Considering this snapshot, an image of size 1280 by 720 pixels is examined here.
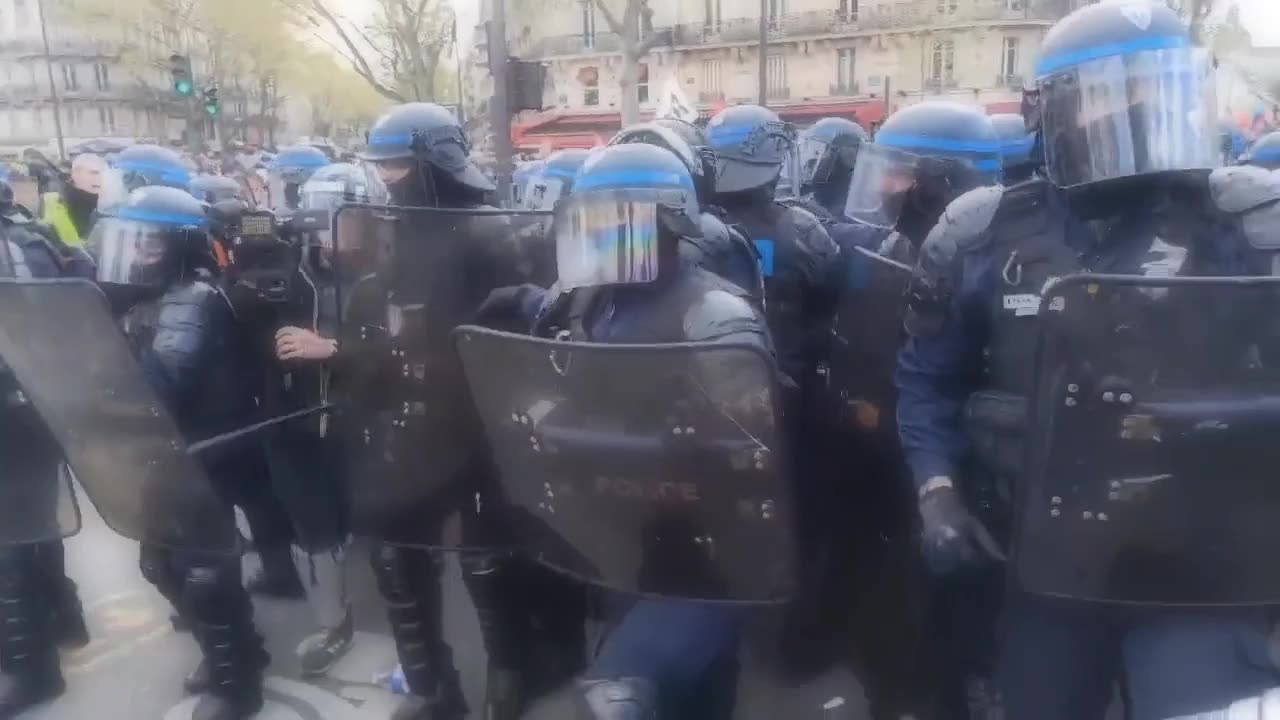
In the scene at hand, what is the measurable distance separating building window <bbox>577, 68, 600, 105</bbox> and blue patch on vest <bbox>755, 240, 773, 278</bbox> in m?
33.8

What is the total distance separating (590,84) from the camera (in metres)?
36.2

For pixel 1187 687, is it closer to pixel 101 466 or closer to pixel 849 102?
pixel 101 466

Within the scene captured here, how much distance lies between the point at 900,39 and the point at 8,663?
98.1ft

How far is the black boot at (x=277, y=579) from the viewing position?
445 cm

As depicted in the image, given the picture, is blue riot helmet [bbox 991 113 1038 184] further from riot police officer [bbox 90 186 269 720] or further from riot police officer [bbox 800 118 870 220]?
riot police officer [bbox 90 186 269 720]

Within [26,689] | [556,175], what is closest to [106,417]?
[26,689]

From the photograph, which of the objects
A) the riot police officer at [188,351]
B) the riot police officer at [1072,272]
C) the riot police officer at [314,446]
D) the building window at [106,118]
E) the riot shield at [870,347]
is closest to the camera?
the riot police officer at [1072,272]

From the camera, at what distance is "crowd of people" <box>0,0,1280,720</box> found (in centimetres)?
161

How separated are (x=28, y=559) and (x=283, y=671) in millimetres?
1016

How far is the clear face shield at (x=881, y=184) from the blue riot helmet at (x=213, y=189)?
10.8 feet

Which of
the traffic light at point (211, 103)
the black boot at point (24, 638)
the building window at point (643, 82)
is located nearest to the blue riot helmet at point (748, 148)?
the black boot at point (24, 638)

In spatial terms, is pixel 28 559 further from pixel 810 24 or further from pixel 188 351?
pixel 810 24

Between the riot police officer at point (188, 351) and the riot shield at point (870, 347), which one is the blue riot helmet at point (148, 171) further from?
the riot shield at point (870, 347)

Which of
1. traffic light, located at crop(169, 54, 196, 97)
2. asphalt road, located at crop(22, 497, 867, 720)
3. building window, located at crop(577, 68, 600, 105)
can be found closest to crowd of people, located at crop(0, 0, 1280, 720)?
asphalt road, located at crop(22, 497, 867, 720)
